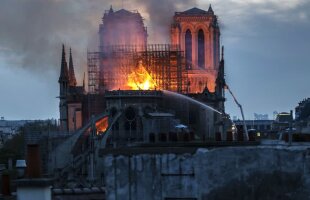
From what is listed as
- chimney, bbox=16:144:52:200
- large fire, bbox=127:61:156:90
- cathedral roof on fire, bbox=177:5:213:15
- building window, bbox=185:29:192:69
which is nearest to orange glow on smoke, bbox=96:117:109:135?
large fire, bbox=127:61:156:90

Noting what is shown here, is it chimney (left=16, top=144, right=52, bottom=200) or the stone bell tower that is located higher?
the stone bell tower

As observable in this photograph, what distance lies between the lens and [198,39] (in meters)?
129

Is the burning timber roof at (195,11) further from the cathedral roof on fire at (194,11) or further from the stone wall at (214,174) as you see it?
Answer: the stone wall at (214,174)

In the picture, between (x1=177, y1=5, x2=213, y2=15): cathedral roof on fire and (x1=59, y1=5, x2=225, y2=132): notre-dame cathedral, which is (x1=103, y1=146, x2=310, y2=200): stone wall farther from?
(x1=177, y1=5, x2=213, y2=15): cathedral roof on fire

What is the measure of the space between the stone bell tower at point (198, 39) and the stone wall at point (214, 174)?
107012mm

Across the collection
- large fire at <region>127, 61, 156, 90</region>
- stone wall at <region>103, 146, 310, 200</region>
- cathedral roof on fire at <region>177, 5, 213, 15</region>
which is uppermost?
cathedral roof on fire at <region>177, 5, 213, 15</region>

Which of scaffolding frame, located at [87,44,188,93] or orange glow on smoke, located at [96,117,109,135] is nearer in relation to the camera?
orange glow on smoke, located at [96,117,109,135]

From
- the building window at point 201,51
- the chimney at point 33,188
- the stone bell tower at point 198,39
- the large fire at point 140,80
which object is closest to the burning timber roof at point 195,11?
the stone bell tower at point 198,39

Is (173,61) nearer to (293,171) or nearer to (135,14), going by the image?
(135,14)

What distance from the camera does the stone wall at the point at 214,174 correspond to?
1925 centimetres

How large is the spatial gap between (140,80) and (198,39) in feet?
62.5

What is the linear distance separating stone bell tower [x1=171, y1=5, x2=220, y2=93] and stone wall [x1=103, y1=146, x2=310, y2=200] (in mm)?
107012

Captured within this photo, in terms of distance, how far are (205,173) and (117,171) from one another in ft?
6.82

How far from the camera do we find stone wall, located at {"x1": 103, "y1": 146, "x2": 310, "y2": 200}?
19.2m
